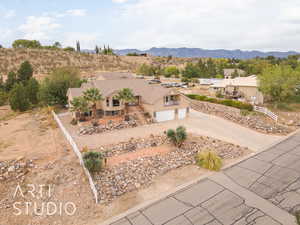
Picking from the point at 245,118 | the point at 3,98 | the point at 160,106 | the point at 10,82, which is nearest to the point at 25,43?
the point at 10,82

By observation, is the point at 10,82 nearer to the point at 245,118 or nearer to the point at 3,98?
the point at 3,98

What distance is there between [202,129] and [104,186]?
15.3 meters

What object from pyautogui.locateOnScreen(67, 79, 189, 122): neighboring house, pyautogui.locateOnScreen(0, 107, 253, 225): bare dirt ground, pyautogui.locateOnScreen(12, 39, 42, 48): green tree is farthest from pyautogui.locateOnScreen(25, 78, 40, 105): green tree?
pyautogui.locateOnScreen(12, 39, 42, 48): green tree

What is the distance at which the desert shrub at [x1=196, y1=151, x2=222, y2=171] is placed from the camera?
1487 cm

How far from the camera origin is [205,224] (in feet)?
31.8

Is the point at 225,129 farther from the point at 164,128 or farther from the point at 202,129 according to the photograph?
the point at 164,128

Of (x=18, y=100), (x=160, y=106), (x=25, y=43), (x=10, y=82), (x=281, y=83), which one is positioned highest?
(x=25, y=43)

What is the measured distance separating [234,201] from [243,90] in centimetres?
2965

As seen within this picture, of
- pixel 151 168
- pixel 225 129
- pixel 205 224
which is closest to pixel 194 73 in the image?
pixel 225 129

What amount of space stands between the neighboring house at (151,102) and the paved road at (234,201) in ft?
45.0

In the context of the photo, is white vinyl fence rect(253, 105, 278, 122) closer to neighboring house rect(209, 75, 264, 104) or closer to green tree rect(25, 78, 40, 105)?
neighboring house rect(209, 75, 264, 104)

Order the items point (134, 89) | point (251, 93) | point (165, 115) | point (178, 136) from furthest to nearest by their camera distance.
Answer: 1. point (251, 93)
2. point (134, 89)
3. point (165, 115)
4. point (178, 136)

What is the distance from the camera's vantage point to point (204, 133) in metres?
22.5

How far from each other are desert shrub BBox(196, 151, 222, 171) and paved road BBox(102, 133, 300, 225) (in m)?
0.72
